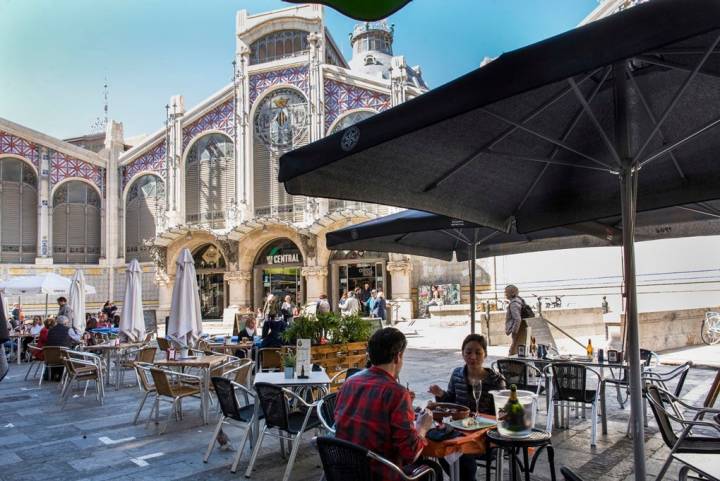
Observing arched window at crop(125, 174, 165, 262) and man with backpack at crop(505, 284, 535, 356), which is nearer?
man with backpack at crop(505, 284, 535, 356)

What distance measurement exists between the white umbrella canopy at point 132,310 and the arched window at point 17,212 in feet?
64.3

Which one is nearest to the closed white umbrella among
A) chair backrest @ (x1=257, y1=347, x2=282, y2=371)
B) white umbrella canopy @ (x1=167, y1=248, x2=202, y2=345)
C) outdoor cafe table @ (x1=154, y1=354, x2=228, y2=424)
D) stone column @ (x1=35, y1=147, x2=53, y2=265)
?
white umbrella canopy @ (x1=167, y1=248, x2=202, y2=345)

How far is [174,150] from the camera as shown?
2794 cm

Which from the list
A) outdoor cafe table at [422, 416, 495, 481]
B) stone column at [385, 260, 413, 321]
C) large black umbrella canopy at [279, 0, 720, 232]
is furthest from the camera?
stone column at [385, 260, 413, 321]

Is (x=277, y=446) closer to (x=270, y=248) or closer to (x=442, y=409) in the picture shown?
(x=442, y=409)

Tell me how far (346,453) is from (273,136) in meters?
24.4

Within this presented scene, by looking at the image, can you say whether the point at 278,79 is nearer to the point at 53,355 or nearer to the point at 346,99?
the point at 346,99

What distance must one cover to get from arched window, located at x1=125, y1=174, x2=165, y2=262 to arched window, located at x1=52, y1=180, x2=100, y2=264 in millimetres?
1637

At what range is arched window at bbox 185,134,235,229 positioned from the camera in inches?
1064

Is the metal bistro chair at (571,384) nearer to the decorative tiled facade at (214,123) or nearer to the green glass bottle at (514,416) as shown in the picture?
the green glass bottle at (514,416)

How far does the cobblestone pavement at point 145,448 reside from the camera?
499 cm

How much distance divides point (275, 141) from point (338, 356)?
20060mm

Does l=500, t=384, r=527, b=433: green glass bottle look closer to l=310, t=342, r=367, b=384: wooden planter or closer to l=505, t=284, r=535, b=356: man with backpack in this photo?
l=310, t=342, r=367, b=384: wooden planter

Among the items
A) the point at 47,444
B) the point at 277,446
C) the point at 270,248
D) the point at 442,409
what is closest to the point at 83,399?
the point at 47,444
